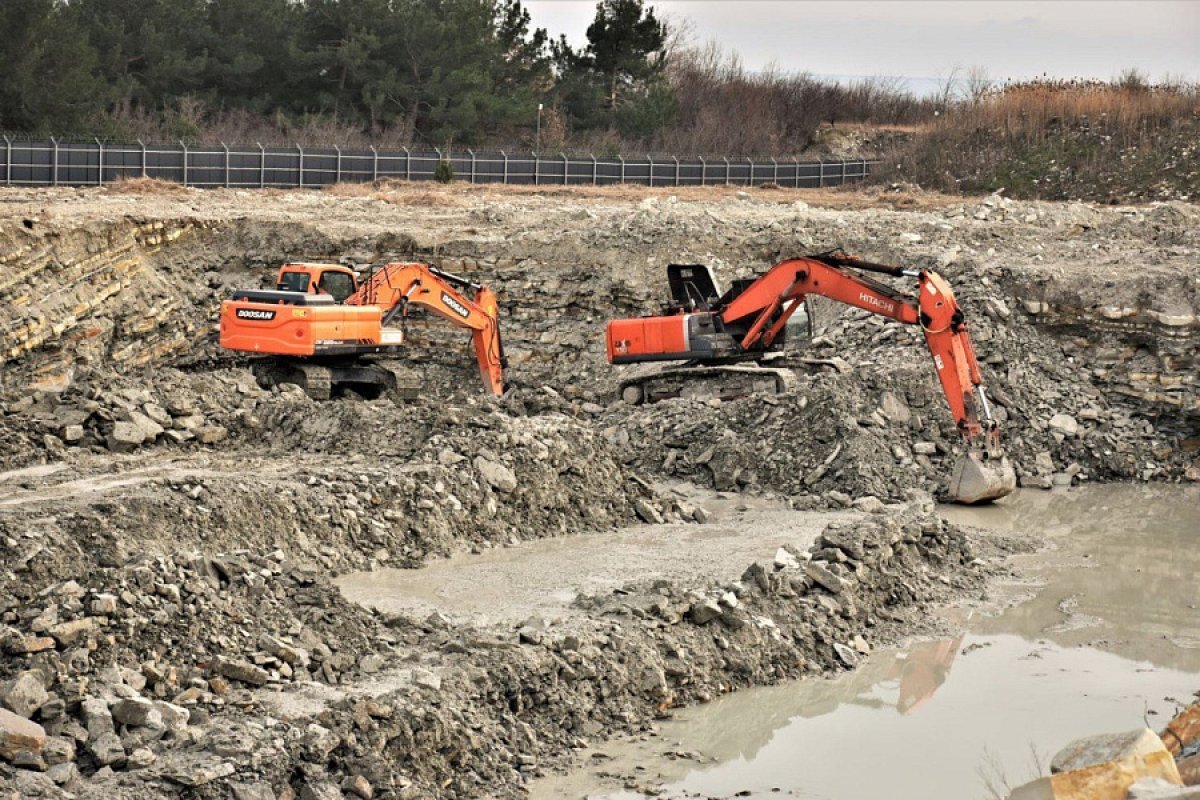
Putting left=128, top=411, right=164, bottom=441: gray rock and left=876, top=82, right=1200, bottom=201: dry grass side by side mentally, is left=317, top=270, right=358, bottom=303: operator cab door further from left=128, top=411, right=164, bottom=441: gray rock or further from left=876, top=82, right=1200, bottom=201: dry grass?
left=876, top=82, right=1200, bottom=201: dry grass

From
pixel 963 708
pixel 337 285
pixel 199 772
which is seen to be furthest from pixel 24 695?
pixel 337 285

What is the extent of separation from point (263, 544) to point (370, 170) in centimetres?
2229

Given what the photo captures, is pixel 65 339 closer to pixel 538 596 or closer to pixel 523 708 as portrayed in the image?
pixel 538 596

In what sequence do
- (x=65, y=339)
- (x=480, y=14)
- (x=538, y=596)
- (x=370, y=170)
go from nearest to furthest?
(x=538, y=596)
(x=65, y=339)
(x=370, y=170)
(x=480, y=14)

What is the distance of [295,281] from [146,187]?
826 centimetres

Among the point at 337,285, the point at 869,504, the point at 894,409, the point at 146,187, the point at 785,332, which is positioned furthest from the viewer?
the point at 146,187

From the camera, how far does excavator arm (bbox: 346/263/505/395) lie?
2072cm

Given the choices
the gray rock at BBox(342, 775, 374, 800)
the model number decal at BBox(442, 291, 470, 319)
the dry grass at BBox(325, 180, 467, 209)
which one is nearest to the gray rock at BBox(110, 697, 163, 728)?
the gray rock at BBox(342, 775, 374, 800)

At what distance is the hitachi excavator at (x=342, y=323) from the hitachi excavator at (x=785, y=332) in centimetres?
204

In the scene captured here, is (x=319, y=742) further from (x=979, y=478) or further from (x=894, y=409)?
(x=894, y=409)

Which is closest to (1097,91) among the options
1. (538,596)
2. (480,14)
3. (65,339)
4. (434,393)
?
(480,14)

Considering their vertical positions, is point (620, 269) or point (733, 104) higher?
point (733, 104)

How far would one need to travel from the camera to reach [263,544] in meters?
12.9

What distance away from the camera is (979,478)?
16859 mm
